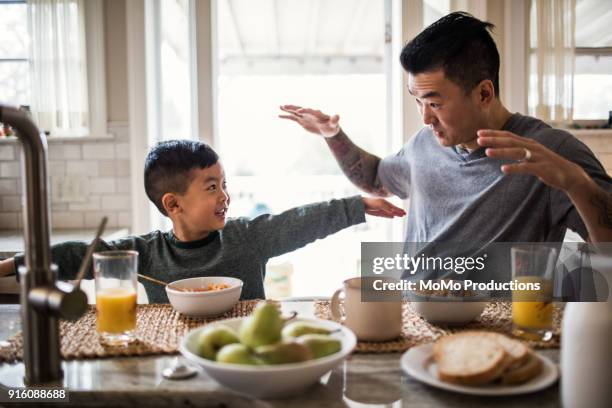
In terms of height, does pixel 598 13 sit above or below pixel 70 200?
above

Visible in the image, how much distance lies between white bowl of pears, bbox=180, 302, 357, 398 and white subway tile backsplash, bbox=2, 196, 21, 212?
99.8 inches

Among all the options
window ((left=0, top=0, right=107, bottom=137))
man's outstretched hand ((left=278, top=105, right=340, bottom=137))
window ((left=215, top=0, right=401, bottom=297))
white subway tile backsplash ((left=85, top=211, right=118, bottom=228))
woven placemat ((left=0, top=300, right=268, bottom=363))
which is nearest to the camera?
woven placemat ((left=0, top=300, right=268, bottom=363))

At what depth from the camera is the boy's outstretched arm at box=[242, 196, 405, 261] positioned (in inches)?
64.1

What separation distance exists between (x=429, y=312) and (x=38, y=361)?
0.75 meters

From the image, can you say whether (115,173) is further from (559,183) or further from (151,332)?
(559,183)

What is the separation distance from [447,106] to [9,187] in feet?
8.14

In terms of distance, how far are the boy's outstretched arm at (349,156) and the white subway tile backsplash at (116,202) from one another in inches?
50.1

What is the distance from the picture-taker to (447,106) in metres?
1.74

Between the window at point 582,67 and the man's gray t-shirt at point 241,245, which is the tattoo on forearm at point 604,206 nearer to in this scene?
the man's gray t-shirt at point 241,245

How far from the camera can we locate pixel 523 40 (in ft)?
9.71

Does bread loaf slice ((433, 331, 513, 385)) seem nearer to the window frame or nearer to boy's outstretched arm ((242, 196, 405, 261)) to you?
boy's outstretched arm ((242, 196, 405, 261))

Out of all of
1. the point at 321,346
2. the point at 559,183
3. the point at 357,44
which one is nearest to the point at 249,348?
the point at 321,346

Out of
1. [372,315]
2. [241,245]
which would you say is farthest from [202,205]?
[372,315]

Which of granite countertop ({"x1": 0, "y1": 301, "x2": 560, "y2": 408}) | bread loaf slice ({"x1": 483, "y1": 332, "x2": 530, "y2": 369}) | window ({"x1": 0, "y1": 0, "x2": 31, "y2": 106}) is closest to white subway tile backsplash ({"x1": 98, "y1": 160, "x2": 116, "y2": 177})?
window ({"x1": 0, "y1": 0, "x2": 31, "y2": 106})
